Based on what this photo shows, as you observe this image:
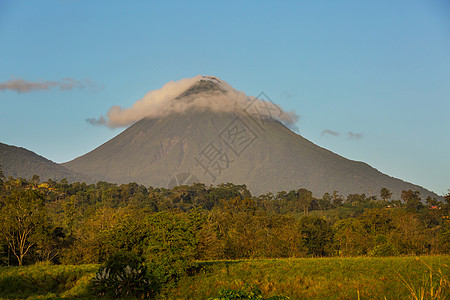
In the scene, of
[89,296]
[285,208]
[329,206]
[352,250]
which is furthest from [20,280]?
[329,206]

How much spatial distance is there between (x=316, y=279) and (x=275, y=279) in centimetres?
180

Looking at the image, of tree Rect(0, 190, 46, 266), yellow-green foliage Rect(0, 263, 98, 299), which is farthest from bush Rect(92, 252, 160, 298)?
tree Rect(0, 190, 46, 266)

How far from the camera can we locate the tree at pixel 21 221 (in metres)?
36.6

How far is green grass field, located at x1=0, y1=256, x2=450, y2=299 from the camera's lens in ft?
54.6

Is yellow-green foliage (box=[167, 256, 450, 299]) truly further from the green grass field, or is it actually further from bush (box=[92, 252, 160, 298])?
bush (box=[92, 252, 160, 298])

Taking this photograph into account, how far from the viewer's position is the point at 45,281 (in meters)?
20.5

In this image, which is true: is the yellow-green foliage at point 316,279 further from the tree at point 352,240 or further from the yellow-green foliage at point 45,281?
→ the tree at point 352,240

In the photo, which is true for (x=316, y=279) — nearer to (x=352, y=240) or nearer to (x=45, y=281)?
(x=45, y=281)

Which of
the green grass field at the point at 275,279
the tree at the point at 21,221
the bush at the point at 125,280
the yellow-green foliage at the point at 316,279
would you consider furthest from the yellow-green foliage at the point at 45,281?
the tree at the point at 21,221

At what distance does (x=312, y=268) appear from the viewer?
820 inches

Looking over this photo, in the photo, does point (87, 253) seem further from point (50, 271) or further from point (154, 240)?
point (154, 240)

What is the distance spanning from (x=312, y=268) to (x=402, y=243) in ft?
95.8

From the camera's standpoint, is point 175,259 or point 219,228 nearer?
point 175,259

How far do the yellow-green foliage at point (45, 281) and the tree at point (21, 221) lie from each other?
16812 mm
